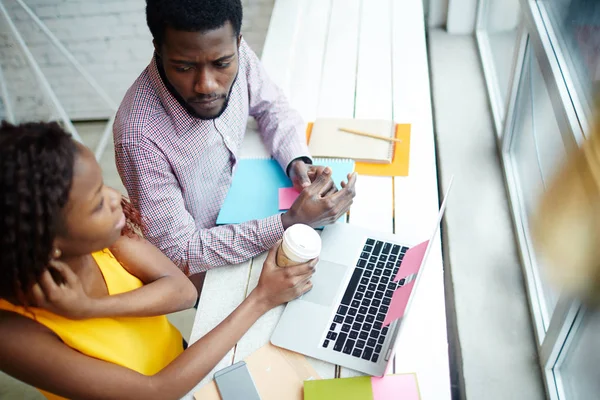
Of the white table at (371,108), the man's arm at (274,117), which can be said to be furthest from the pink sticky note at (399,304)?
the man's arm at (274,117)

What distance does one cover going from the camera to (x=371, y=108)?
1493mm

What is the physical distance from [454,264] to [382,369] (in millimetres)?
679

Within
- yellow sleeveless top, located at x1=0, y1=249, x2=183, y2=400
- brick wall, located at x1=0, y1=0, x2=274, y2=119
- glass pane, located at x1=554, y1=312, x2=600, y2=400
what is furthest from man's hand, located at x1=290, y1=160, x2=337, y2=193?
brick wall, located at x1=0, y1=0, x2=274, y2=119

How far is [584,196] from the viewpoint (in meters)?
1.01

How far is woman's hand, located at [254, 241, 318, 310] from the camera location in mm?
1005

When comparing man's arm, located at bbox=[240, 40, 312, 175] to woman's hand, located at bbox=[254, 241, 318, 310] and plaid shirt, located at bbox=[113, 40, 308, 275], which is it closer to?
plaid shirt, located at bbox=[113, 40, 308, 275]

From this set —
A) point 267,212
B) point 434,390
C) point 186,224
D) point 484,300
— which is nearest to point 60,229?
point 186,224

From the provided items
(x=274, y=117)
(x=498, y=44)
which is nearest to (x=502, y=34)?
(x=498, y=44)

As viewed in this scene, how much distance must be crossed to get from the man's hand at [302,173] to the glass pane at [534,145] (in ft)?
1.87

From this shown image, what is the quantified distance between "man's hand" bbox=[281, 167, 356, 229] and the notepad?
1.19 feet

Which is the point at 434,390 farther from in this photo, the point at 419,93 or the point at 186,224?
the point at 419,93

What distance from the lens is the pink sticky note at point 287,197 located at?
4.02 ft

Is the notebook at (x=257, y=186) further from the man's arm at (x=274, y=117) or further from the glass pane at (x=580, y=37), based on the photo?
the glass pane at (x=580, y=37)

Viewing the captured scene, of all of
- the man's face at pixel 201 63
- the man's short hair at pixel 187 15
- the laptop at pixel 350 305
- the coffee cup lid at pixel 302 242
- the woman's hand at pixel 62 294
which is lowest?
the laptop at pixel 350 305
